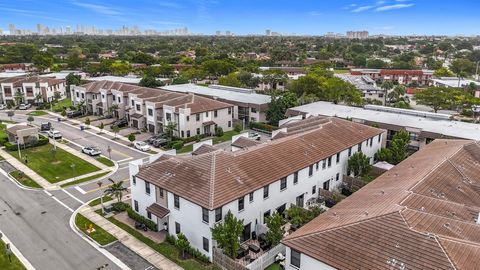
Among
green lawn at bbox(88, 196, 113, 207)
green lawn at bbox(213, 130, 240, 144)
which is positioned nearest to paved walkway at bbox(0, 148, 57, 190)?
green lawn at bbox(88, 196, 113, 207)

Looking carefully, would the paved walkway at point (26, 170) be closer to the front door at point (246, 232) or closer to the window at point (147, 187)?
the window at point (147, 187)

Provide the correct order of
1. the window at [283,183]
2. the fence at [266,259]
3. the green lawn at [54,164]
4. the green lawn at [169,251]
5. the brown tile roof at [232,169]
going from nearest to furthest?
the fence at [266,259] → the green lawn at [169,251] → the brown tile roof at [232,169] → the window at [283,183] → the green lawn at [54,164]

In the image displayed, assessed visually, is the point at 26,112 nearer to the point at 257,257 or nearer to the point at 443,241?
the point at 257,257

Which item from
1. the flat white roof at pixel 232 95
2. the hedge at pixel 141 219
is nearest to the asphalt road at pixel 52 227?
the hedge at pixel 141 219

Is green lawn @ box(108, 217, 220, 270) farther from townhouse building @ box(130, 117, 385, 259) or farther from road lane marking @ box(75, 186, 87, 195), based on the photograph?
road lane marking @ box(75, 186, 87, 195)

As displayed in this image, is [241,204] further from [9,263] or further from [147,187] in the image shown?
[9,263]

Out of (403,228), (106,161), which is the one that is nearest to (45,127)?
(106,161)
